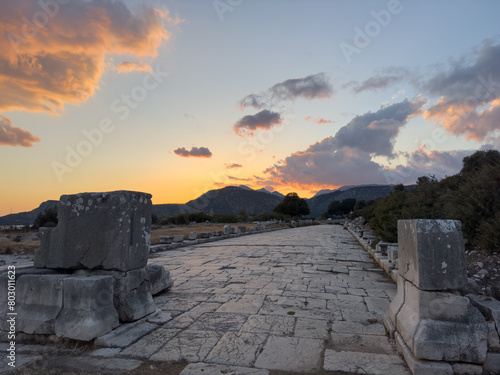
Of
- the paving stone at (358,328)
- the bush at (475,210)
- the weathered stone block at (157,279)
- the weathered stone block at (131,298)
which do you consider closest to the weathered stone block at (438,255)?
the paving stone at (358,328)

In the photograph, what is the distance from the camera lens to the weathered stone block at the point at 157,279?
5410 mm

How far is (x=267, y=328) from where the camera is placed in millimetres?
4008

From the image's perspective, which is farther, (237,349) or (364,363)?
(237,349)

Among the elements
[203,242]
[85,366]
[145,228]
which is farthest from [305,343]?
[203,242]

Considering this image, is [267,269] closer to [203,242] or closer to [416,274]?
[416,274]

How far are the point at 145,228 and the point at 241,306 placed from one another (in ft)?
6.09

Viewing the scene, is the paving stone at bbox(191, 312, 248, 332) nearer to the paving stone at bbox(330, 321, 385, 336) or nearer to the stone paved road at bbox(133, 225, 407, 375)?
the stone paved road at bbox(133, 225, 407, 375)

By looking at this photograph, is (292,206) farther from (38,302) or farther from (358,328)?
(38,302)

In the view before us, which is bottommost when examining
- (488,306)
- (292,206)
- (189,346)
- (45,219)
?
(189,346)

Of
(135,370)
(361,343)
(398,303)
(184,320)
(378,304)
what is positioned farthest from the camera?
(378,304)

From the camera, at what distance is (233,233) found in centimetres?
2170

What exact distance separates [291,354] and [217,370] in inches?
30.9

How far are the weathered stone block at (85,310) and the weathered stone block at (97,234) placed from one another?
14.3 inches

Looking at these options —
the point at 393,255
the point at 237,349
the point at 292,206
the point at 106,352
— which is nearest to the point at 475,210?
the point at 393,255
